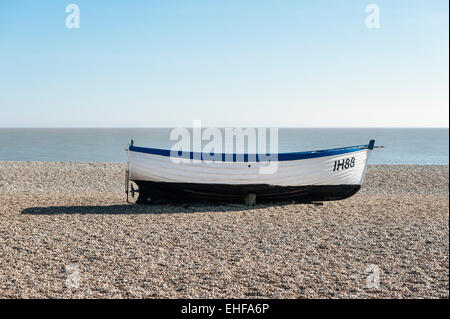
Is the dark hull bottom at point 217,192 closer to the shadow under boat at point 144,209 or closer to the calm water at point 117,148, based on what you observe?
the shadow under boat at point 144,209

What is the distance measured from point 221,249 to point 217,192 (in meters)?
4.45

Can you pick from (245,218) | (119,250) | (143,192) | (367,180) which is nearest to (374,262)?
(245,218)

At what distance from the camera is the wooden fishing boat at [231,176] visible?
11.9m

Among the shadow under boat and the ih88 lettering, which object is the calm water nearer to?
the ih88 lettering

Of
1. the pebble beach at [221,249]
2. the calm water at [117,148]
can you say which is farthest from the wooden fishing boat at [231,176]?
the calm water at [117,148]

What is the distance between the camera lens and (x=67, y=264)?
6754mm

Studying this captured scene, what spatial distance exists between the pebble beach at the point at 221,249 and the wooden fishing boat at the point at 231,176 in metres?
0.45

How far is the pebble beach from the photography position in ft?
19.5

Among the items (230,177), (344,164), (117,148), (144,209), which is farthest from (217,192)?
(117,148)

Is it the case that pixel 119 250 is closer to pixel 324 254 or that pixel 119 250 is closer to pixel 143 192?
pixel 324 254

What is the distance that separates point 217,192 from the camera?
12109mm

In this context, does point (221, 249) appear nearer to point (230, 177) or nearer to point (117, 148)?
point (230, 177)

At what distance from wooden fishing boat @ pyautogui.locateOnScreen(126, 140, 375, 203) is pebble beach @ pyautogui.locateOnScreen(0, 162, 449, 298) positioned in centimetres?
45
